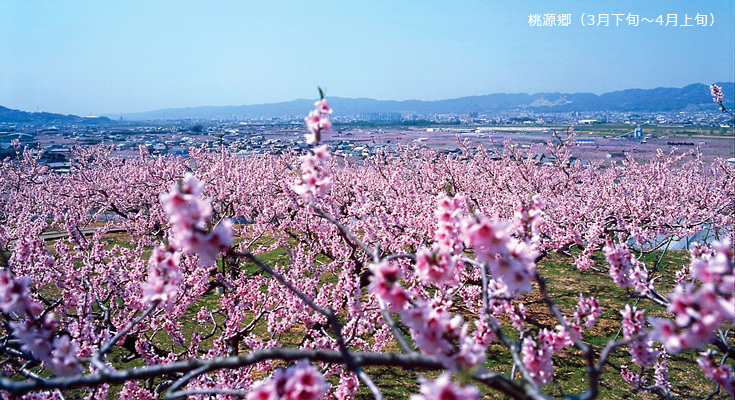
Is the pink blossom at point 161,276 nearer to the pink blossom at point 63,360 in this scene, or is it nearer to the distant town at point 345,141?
the pink blossom at point 63,360

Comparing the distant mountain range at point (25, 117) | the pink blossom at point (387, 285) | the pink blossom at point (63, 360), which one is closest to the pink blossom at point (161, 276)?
the pink blossom at point (63, 360)

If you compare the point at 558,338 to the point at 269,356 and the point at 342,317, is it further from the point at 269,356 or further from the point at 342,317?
the point at 342,317

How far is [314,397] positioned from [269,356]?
0.30 meters

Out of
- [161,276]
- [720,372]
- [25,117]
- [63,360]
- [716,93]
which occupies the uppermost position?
[25,117]

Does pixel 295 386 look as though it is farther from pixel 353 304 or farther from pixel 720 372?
pixel 353 304

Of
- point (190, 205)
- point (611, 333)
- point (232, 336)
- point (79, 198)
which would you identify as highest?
point (190, 205)

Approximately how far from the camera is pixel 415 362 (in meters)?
1.70

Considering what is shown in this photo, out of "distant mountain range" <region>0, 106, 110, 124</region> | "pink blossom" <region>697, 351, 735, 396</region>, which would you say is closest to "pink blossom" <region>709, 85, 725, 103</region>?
"pink blossom" <region>697, 351, 735, 396</region>

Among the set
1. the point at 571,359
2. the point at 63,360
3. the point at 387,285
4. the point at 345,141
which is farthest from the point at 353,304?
the point at 345,141

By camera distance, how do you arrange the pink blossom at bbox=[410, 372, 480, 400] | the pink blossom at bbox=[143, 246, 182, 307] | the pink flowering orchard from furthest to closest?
the pink blossom at bbox=[143, 246, 182, 307] < the pink flowering orchard < the pink blossom at bbox=[410, 372, 480, 400]

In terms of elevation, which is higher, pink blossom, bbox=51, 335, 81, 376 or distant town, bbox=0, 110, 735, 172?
distant town, bbox=0, 110, 735, 172

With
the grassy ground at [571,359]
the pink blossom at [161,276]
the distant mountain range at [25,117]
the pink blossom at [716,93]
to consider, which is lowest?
the grassy ground at [571,359]

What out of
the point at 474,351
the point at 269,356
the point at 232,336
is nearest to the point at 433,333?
the point at 474,351

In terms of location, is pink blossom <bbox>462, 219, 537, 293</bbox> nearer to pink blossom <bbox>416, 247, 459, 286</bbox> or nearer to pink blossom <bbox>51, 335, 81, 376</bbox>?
pink blossom <bbox>416, 247, 459, 286</bbox>
